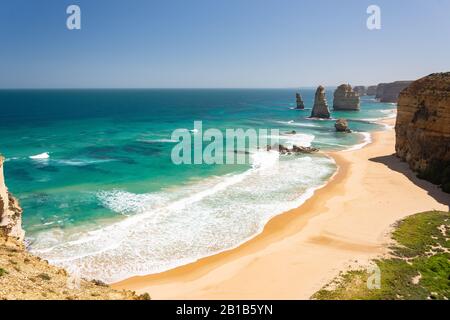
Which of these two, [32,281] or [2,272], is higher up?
[2,272]

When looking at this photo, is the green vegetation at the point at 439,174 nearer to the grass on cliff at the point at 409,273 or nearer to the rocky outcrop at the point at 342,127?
the grass on cliff at the point at 409,273

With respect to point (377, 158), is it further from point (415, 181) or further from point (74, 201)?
point (74, 201)

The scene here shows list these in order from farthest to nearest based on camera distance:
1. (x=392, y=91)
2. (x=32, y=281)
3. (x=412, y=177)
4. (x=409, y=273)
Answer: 1. (x=392, y=91)
2. (x=412, y=177)
3. (x=409, y=273)
4. (x=32, y=281)

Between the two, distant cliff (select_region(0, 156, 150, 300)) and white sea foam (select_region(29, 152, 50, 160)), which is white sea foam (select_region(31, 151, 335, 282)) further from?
white sea foam (select_region(29, 152, 50, 160))

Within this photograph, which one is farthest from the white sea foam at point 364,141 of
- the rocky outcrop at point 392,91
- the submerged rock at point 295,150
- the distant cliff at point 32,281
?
the rocky outcrop at point 392,91

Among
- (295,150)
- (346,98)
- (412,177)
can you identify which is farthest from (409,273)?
(346,98)

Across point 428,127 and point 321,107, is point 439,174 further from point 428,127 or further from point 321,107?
A: point 321,107

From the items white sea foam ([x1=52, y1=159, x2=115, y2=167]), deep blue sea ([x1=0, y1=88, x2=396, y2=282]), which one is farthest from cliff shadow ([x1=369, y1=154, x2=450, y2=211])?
white sea foam ([x1=52, y1=159, x2=115, y2=167])
